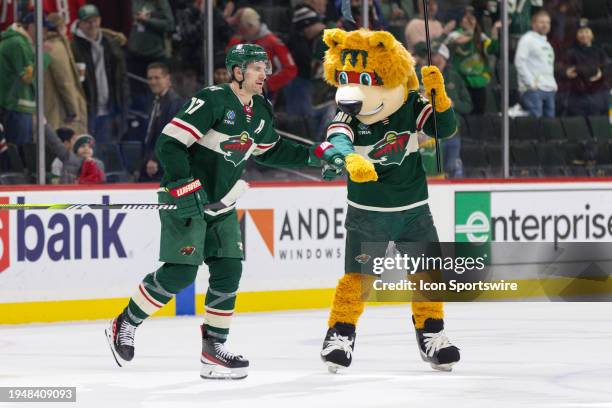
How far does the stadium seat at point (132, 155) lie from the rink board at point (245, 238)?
39cm

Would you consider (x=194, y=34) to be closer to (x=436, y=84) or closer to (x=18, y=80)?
(x=18, y=80)

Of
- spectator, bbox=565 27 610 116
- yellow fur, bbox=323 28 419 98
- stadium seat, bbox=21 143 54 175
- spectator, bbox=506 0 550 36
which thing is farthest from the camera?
spectator, bbox=565 27 610 116

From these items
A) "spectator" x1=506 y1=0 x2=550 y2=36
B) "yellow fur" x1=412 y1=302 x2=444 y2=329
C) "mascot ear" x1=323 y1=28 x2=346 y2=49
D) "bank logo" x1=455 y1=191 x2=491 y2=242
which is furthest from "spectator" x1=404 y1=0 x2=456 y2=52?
"yellow fur" x1=412 y1=302 x2=444 y2=329

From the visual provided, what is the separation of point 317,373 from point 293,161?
36.7 inches

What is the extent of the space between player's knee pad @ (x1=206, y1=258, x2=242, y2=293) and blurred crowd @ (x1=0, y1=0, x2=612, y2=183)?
2021 mm

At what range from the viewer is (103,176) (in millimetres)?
9234

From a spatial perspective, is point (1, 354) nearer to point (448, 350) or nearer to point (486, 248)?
point (448, 350)

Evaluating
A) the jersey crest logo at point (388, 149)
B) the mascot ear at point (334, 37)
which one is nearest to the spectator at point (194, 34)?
the mascot ear at point (334, 37)

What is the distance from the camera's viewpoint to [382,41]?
263 inches

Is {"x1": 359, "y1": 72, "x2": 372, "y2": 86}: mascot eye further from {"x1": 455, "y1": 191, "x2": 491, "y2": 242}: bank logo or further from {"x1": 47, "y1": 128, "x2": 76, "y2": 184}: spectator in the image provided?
{"x1": 455, "y1": 191, "x2": 491, "y2": 242}: bank logo

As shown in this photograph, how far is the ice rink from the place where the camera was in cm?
593

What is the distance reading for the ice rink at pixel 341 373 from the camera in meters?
5.93

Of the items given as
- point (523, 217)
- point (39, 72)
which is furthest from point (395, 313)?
point (39, 72)

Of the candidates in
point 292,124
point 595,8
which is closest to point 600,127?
point 595,8
